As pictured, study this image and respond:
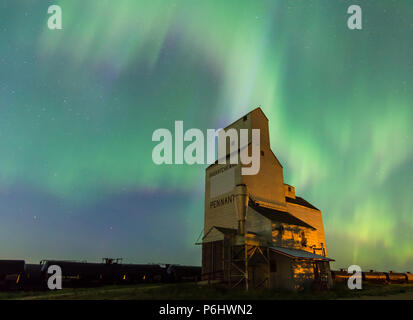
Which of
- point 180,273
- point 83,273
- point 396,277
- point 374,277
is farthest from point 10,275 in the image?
point 396,277

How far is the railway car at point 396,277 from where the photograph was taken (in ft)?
157

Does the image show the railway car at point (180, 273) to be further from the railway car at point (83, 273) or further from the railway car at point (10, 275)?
the railway car at point (10, 275)

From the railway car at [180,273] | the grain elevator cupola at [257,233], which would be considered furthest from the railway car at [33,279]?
the grain elevator cupola at [257,233]

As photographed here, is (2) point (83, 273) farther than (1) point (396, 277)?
No

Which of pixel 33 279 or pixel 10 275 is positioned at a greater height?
pixel 10 275

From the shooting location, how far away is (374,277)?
148 ft

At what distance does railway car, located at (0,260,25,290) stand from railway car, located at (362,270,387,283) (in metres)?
49.4

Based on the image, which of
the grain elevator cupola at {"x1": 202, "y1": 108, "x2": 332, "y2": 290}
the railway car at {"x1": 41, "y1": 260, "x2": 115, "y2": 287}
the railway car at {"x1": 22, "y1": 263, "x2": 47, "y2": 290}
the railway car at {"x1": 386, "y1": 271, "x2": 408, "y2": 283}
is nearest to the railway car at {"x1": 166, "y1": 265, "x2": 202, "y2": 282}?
the grain elevator cupola at {"x1": 202, "y1": 108, "x2": 332, "y2": 290}

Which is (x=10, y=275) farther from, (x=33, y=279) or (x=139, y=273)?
(x=139, y=273)

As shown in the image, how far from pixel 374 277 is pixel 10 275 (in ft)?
173

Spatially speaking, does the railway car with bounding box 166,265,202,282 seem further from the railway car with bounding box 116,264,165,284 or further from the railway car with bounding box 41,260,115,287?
the railway car with bounding box 41,260,115,287

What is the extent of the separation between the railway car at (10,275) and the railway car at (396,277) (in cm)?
5682

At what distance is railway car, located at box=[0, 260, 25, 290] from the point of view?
25.8m
